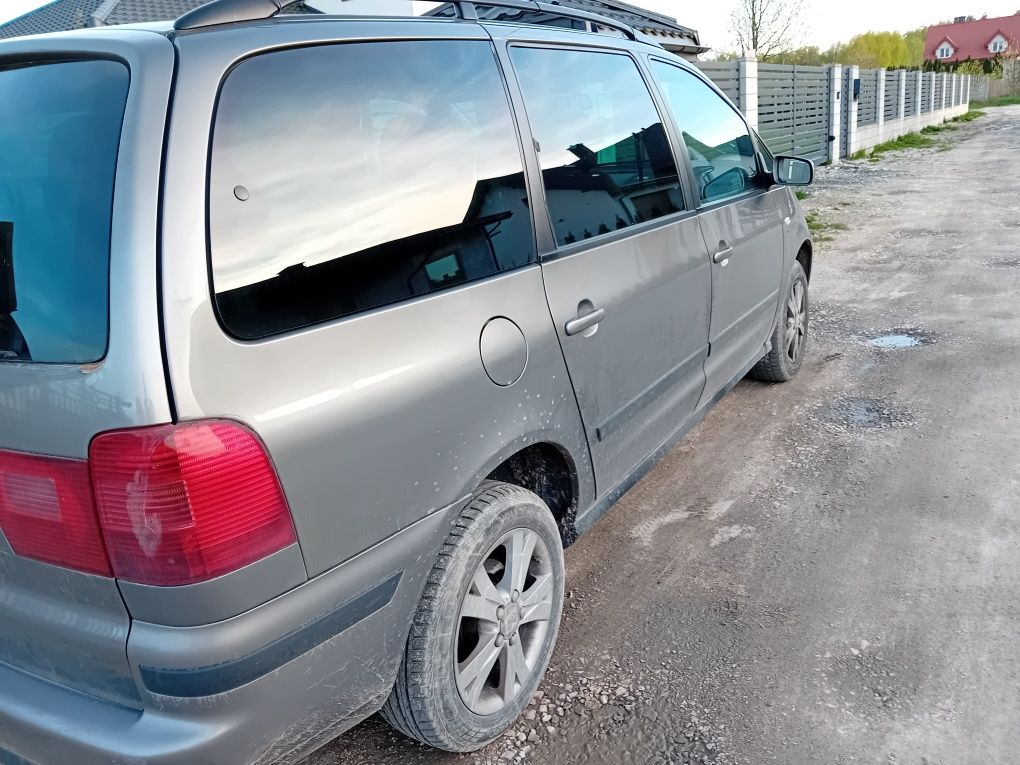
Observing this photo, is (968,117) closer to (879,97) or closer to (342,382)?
(879,97)

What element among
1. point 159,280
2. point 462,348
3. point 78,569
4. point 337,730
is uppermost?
point 159,280

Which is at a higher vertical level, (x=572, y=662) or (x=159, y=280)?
(x=159, y=280)

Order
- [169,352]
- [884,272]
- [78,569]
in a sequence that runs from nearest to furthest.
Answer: [169,352] < [78,569] < [884,272]

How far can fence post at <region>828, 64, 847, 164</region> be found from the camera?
59.8 ft

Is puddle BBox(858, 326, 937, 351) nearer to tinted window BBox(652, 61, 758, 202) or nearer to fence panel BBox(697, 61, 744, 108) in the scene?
tinted window BBox(652, 61, 758, 202)

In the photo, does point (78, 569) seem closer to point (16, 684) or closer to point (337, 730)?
point (16, 684)

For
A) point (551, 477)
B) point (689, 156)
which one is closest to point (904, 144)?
point (689, 156)

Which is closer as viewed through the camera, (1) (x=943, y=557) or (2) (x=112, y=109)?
(2) (x=112, y=109)

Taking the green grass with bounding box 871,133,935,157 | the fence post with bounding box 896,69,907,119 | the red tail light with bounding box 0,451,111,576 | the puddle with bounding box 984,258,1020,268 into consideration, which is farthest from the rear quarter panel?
the fence post with bounding box 896,69,907,119

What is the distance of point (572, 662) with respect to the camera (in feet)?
8.60

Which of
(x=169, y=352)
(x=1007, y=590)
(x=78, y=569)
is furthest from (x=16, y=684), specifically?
(x=1007, y=590)

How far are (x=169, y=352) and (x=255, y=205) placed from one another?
0.38 m

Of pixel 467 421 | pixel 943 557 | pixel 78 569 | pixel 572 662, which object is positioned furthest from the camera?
pixel 943 557

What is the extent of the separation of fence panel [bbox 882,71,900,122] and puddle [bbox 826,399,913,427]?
73.1ft
